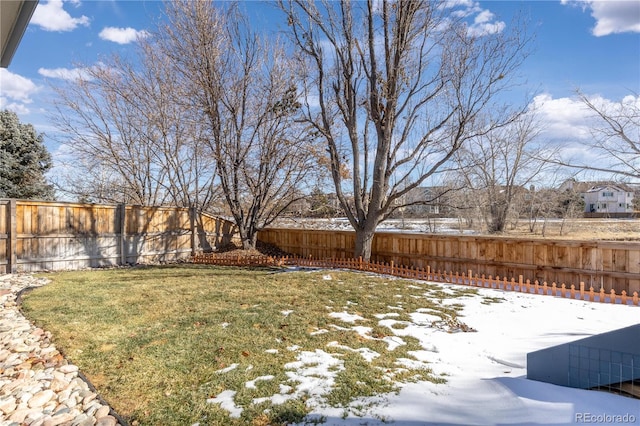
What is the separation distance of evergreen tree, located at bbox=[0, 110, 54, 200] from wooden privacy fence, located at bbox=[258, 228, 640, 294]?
15.0m


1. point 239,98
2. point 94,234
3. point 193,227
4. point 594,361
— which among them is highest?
point 239,98

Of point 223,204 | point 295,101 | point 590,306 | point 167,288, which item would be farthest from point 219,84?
point 590,306

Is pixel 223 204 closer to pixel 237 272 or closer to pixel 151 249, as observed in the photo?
pixel 151 249

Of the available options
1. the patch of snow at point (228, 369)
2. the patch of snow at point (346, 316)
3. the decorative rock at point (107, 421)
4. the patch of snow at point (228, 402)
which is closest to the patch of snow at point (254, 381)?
the patch of snow at point (228, 402)

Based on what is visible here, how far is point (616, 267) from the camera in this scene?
6.50 meters

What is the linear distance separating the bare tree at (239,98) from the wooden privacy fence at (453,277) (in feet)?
4.38

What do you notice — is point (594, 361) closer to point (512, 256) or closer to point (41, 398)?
point (41, 398)

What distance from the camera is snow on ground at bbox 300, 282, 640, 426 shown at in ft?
7.25

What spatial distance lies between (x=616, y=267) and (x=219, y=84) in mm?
11149

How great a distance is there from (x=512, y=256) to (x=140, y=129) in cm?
1304

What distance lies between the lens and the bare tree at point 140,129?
486 inches

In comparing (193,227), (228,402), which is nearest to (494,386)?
(228,402)

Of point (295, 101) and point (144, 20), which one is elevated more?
point (144, 20)

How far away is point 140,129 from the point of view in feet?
42.9
